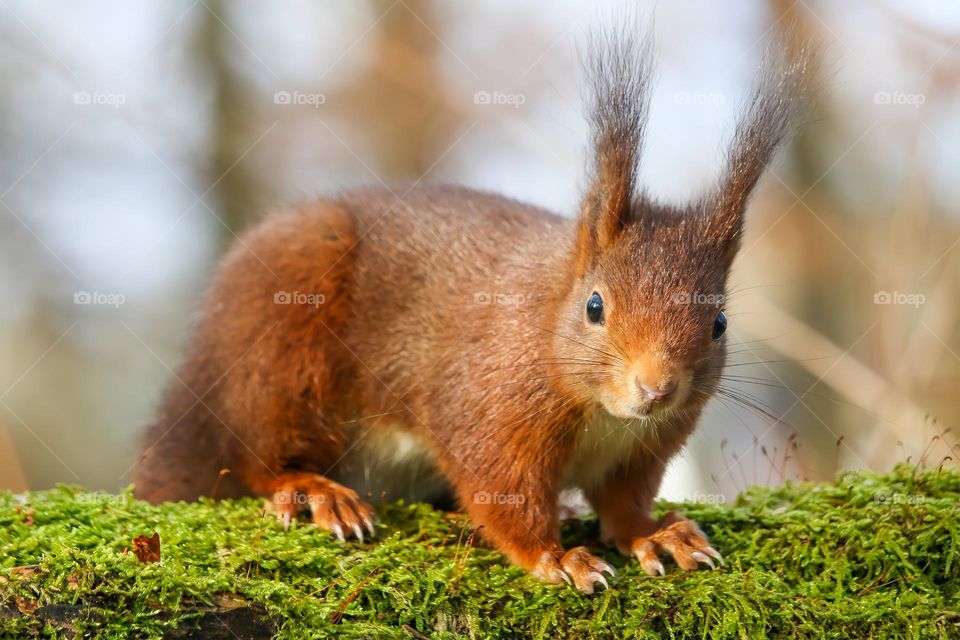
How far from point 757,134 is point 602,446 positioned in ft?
5.41

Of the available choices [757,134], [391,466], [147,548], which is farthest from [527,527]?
[757,134]

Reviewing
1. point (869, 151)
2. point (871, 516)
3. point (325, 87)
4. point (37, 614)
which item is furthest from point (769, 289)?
point (37, 614)

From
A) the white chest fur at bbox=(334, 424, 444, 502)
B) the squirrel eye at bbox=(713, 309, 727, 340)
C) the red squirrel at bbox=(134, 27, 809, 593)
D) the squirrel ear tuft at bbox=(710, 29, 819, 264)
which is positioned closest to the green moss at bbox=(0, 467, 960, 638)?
the red squirrel at bbox=(134, 27, 809, 593)

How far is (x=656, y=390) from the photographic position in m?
3.42

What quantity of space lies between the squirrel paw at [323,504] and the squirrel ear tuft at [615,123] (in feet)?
5.17

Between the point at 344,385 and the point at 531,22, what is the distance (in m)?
7.89

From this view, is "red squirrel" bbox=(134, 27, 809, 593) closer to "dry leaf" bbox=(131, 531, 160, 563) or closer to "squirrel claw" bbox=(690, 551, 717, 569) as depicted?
"squirrel claw" bbox=(690, 551, 717, 569)

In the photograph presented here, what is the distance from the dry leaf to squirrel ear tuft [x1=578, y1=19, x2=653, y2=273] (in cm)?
218

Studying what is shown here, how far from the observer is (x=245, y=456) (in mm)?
4723

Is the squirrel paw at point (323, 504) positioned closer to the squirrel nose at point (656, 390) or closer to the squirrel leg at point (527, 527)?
the squirrel leg at point (527, 527)

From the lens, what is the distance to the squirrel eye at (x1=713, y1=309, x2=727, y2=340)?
380 cm

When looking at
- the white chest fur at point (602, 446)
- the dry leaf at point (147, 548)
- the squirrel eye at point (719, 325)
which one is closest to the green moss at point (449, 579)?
the dry leaf at point (147, 548)

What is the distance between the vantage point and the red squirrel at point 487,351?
12.3 ft

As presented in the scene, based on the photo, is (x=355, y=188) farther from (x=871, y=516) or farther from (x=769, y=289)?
(x=769, y=289)
